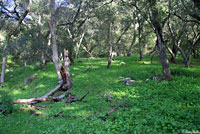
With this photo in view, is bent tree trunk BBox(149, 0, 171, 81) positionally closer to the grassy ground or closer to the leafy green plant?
the grassy ground

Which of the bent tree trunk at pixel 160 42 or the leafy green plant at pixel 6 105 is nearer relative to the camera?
the leafy green plant at pixel 6 105

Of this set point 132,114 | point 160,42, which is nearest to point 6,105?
point 132,114

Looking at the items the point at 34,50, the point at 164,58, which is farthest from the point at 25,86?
the point at 164,58

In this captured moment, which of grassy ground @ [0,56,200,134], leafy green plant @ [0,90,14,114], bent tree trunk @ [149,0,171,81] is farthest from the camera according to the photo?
bent tree trunk @ [149,0,171,81]

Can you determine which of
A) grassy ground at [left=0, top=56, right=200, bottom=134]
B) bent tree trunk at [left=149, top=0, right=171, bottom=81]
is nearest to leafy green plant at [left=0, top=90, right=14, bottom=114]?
grassy ground at [left=0, top=56, right=200, bottom=134]

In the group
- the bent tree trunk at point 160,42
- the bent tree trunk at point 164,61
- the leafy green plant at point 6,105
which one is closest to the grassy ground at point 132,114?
the leafy green plant at point 6,105

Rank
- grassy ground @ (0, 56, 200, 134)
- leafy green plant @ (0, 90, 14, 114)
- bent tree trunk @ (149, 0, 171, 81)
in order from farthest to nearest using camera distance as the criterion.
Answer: bent tree trunk @ (149, 0, 171, 81)
leafy green plant @ (0, 90, 14, 114)
grassy ground @ (0, 56, 200, 134)

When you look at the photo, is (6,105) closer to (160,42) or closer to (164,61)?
(164,61)

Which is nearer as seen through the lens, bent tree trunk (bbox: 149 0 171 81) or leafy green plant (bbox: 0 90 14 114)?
leafy green plant (bbox: 0 90 14 114)

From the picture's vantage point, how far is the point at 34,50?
20891mm

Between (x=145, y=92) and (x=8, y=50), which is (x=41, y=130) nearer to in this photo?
(x=145, y=92)

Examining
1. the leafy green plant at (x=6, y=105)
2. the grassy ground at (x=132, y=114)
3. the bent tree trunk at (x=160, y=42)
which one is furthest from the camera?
the bent tree trunk at (x=160, y=42)

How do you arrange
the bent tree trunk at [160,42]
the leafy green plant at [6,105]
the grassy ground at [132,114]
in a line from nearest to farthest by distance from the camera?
the grassy ground at [132,114], the leafy green plant at [6,105], the bent tree trunk at [160,42]

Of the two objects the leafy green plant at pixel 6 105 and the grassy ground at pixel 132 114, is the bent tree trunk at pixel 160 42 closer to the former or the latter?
the grassy ground at pixel 132 114
